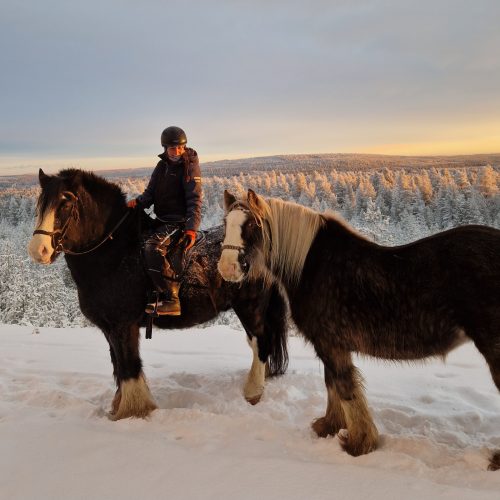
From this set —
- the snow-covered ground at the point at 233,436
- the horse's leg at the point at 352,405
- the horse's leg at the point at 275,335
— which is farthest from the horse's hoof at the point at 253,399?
the horse's leg at the point at 352,405

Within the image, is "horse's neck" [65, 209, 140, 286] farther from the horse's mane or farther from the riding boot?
the riding boot

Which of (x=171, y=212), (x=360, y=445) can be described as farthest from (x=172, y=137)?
(x=360, y=445)

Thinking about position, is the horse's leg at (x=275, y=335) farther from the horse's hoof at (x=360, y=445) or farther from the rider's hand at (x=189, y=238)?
the horse's hoof at (x=360, y=445)

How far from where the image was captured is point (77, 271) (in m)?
4.46

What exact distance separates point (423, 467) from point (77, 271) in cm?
391

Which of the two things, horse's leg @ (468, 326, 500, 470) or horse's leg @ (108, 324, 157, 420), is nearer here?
horse's leg @ (468, 326, 500, 470)

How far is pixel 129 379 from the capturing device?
175 inches

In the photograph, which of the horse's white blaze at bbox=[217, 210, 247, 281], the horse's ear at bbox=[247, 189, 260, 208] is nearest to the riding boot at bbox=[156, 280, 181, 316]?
the horse's white blaze at bbox=[217, 210, 247, 281]

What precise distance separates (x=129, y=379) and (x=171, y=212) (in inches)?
80.0

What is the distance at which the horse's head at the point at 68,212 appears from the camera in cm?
A: 397

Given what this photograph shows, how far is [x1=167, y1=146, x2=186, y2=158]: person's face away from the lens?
184 inches

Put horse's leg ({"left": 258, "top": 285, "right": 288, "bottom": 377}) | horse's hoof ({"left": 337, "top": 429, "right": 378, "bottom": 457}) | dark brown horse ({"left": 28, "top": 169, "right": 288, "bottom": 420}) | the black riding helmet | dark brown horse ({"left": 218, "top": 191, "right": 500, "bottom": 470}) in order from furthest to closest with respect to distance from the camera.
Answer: horse's leg ({"left": 258, "top": 285, "right": 288, "bottom": 377}) → the black riding helmet → dark brown horse ({"left": 28, "top": 169, "right": 288, "bottom": 420}) → horse's hoof ({"left": 337, "top": 429, "right": 378, "bottom": 457}) → dark brown horse ({"left": 218, "top": 191, "right": 500, "bottom": 470})

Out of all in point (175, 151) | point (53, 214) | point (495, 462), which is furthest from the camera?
point (175, 151)

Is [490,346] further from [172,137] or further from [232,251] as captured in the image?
[172,137]
